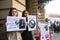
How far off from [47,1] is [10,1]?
2694mm

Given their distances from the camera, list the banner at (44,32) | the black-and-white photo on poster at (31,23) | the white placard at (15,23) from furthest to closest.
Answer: the banner at (44,32) < the black-and-white photo on poster at (31,23) < the white placard at (15,23)

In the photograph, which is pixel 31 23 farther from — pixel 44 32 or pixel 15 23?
pixel 44 32

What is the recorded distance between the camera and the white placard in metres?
3.46

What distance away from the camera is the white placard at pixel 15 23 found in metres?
3.46

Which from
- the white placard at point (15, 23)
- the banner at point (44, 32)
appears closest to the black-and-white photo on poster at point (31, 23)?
the white placard at point (15, 23)

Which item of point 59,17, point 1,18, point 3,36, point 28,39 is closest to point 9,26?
point 3,36

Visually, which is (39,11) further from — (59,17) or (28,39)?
(28,39)

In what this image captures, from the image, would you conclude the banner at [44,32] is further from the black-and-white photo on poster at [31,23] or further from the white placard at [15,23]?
the white placard at [15,23]

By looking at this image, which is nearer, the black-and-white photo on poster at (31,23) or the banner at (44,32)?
the black-and-white photo on poster at (31,23)

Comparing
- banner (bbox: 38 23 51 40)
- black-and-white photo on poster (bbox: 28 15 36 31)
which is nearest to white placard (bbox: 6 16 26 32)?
black-and-white photo on poster (bbox: 28 15 36 31)

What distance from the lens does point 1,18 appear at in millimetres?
4277

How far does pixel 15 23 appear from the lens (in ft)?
11.8

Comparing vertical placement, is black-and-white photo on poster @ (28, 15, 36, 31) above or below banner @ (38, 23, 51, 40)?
above

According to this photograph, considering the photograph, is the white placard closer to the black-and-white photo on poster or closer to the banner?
the black-and-white photo on poster
